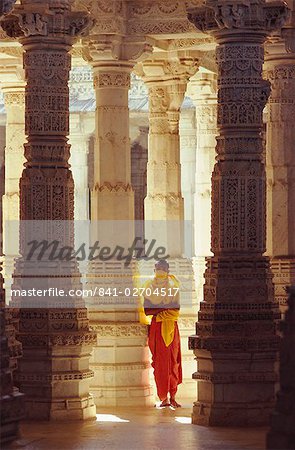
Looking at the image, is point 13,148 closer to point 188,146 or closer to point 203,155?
point 203,155

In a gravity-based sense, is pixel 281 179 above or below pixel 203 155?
below

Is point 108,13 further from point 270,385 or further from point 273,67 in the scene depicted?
point 270,385

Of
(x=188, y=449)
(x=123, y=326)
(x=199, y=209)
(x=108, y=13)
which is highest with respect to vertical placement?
(x=108, y=13)

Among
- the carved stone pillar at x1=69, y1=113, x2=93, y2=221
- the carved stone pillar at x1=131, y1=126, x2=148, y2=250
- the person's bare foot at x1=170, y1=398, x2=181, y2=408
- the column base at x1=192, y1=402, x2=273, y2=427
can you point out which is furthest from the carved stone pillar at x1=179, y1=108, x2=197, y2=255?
the column base at x1=192, y1=402, x2=273, y2=427

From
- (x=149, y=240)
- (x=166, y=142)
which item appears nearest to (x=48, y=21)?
(x=166, y=142)

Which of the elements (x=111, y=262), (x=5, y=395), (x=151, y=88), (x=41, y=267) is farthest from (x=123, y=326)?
(x=5, y=395)

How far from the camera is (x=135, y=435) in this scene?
1803 cm

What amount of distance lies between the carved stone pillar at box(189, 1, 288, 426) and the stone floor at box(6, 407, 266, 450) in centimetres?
46

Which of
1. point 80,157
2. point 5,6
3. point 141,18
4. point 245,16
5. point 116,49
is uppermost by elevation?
point 141,18

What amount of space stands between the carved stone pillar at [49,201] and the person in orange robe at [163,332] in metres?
2.20

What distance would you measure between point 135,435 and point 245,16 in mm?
4435

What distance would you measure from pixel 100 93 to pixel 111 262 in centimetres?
213

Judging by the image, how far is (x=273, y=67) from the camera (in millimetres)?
22719

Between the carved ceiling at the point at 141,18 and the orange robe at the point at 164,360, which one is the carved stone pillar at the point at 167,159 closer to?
the carved ceiling at the point at 141,18
